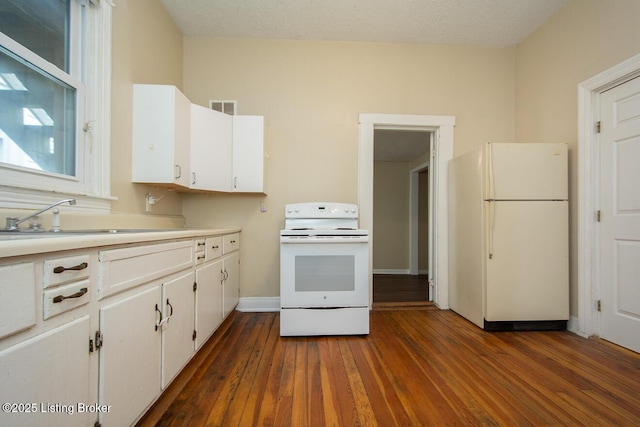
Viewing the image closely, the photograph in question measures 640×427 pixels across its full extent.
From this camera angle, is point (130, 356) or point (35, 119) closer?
point (130, 356)

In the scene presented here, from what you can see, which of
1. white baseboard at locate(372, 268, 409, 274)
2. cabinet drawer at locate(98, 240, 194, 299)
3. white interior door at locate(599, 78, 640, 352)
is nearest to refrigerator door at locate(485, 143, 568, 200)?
white interior door at locate(599, 78, 640, 352)

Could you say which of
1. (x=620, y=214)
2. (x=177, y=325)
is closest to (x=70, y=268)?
(x=177, y=325)

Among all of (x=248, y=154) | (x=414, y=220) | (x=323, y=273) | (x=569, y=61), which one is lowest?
(x=323, y=273)

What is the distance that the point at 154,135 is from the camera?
1910mm

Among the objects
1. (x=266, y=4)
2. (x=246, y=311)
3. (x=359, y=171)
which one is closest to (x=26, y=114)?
(x=266, y=4)

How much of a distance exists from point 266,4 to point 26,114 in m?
1.96

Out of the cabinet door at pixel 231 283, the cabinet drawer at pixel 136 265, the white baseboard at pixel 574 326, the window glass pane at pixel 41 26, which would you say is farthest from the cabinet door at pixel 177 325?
the white baseboard at pixel 574 326

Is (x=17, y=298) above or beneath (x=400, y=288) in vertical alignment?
above

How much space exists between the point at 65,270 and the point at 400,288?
3.68m

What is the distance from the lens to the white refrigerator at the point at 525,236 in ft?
7.15

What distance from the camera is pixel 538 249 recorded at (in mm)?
2195

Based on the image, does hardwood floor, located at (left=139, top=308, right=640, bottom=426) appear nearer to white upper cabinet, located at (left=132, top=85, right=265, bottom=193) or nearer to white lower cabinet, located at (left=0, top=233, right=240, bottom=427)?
white lower cabinet, located at (left=0, top=233, right=240, bottom=427)

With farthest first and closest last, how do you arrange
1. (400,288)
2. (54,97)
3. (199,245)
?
(400,288) → (199,245) → (54,97)

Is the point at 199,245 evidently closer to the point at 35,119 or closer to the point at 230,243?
the point at 230,243
